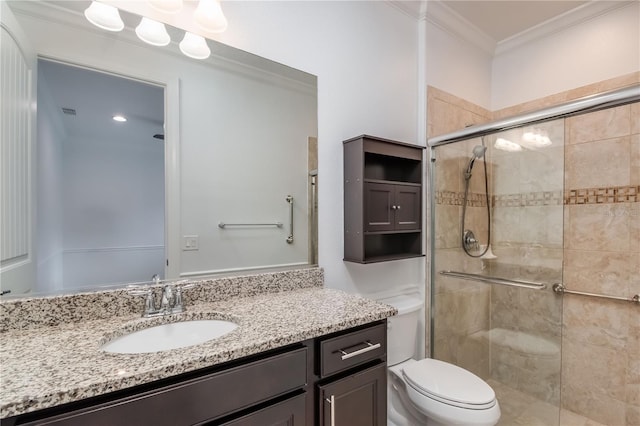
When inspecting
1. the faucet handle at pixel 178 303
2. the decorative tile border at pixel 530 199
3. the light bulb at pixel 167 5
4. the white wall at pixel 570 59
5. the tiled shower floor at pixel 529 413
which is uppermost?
the white wall at pixel 570 59

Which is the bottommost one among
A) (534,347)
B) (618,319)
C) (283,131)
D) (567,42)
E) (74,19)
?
(534,347)

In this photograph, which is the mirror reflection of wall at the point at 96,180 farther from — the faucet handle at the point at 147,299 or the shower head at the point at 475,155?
the shower head at the point at 475,155

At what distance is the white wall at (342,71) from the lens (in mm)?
1520

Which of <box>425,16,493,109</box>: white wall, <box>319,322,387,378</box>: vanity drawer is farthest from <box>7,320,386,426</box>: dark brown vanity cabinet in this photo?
<box>425,16,493,109</box>: white wall

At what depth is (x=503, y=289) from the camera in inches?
84.4

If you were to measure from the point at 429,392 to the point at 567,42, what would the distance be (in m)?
2.55

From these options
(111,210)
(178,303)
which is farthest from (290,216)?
(111,210)

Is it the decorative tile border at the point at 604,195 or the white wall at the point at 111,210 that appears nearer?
the white wall at the point at 111,210

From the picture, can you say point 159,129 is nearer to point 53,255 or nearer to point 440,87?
point 53,255

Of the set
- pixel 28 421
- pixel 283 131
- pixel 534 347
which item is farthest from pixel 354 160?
pixel 534 347

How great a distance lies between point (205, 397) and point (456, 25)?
2669mm

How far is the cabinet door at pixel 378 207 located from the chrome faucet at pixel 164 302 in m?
0.96

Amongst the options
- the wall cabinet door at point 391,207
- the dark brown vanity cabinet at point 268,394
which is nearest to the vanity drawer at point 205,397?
the dark brown vanity cabinet at point 268,394

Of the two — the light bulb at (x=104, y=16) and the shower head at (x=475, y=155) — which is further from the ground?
the light bulb at (x=104, y=16)
